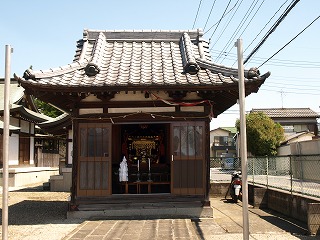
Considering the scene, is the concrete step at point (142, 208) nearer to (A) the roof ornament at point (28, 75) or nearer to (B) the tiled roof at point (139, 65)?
(B) the tiled roof at point (139, 65)

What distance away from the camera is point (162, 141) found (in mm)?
17391

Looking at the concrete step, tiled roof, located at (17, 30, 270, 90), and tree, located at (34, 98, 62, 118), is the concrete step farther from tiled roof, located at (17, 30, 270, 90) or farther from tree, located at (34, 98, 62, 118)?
tree, located at (34, 98, 62, 118)

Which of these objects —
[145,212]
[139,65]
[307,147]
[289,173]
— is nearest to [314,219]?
[289,173]

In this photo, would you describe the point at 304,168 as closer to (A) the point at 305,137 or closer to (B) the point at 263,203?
(B) the point at 263,203

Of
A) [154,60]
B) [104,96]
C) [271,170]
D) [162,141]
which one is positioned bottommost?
[271,170]

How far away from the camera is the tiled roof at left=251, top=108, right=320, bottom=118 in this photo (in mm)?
53656

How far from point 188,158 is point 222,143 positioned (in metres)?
67.4

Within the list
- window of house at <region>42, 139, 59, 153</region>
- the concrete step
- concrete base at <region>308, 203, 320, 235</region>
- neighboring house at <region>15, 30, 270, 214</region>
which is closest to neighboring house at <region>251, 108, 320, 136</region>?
window of house at <region>42, 139, 59, 153</region>

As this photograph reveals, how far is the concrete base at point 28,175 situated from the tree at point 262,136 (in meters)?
20.1

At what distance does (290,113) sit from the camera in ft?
180

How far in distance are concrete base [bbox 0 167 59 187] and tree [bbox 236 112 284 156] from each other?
66.0ft

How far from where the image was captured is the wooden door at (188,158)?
35.6 feet

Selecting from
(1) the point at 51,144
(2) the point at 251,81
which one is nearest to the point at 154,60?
(2) the point at 251,81

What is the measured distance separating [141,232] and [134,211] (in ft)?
7.23
